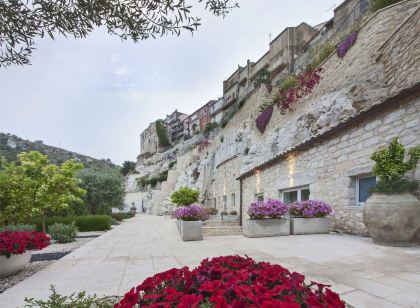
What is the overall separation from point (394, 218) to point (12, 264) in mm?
7222

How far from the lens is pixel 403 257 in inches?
173

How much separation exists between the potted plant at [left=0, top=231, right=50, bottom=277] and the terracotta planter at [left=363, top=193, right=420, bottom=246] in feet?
22.0

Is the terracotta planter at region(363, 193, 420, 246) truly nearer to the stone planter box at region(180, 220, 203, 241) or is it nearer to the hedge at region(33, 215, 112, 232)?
the stone planter box at region(180, 220, 203, 241)

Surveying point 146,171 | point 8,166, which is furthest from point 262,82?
point 146,171

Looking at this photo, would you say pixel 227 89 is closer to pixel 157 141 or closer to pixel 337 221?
pixel 157 141

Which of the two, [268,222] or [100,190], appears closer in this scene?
[268,222]

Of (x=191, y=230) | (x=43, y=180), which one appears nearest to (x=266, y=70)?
(x=191, y=230)

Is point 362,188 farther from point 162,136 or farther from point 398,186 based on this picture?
point 162,136

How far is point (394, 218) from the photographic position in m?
5.18

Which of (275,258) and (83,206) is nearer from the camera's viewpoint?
(275,258)

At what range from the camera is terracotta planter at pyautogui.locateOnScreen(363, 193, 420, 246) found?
5.12 metres

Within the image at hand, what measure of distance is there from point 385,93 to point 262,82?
13677 mm

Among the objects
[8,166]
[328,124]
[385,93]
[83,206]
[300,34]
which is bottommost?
[83,206]

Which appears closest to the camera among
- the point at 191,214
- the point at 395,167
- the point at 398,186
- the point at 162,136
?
the point at 398,186
